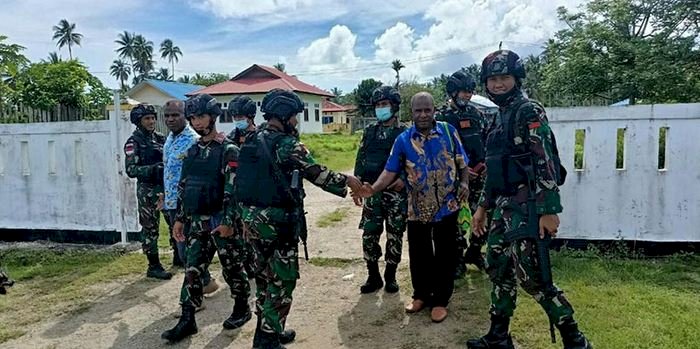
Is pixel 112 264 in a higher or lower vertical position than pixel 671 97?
lower

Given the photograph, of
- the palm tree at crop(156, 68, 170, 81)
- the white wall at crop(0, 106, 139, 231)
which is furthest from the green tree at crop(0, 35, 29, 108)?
the palm tree at crop(156, 68, 170, 81)

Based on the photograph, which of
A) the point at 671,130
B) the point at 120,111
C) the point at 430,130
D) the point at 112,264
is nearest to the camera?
the point at 430,130

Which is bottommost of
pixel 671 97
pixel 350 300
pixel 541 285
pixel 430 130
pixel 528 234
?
pixel 350 300

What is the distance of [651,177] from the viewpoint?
534 centimetres

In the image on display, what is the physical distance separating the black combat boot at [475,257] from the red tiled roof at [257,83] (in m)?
27.7

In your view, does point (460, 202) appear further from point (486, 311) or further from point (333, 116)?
point (333, 116)

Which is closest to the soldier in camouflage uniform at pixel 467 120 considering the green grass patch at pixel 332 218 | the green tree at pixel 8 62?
the green grass patch at pixel 332 218

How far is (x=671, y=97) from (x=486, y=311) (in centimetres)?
1249

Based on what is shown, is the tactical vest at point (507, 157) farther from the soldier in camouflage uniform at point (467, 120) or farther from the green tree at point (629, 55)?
the green tree at point (629, 55)

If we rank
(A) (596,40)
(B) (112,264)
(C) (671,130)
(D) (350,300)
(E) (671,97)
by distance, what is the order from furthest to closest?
(A) (596,40)
(E) (671,97)
(B) (112,264)
(C) (671,130)
(D) (350,300)

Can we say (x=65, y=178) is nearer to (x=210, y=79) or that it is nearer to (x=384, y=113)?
(x=384, y=113)

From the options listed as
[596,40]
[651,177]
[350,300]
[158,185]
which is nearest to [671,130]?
[651,177]

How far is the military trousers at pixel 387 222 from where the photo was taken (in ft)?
15.0

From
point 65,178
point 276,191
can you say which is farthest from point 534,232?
point 65,178
